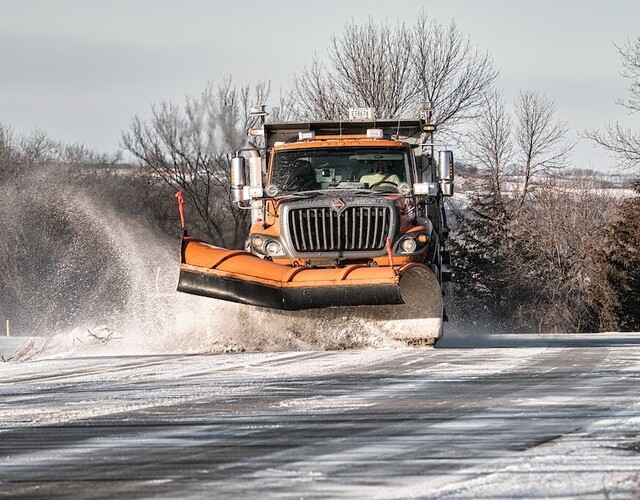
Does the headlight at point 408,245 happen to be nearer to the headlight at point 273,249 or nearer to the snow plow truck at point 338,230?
the snow plow truck at point 338,230

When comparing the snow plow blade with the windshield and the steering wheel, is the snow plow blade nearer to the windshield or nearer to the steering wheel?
the windshield

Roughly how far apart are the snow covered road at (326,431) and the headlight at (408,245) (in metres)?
2.65

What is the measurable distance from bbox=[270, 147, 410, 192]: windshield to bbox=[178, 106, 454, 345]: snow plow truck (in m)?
0.01

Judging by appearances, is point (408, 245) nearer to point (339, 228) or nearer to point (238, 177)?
point (339, 228)

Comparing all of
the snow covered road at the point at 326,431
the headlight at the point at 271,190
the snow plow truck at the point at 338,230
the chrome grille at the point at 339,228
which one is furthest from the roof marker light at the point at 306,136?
the snow covered road at the point at 326,431

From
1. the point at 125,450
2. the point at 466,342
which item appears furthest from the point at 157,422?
the point at 466,342

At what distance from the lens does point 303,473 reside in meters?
4.22

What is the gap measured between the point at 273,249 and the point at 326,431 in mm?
6567

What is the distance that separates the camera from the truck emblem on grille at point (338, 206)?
37.8 feet

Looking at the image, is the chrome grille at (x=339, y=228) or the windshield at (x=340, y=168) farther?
the windshield at (x=340, y=168)

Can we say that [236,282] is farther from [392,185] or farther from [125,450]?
[125,450]

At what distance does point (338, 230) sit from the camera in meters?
11.5

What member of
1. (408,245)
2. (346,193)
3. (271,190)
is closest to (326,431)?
(408,245)

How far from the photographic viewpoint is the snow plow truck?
10.7 meters
